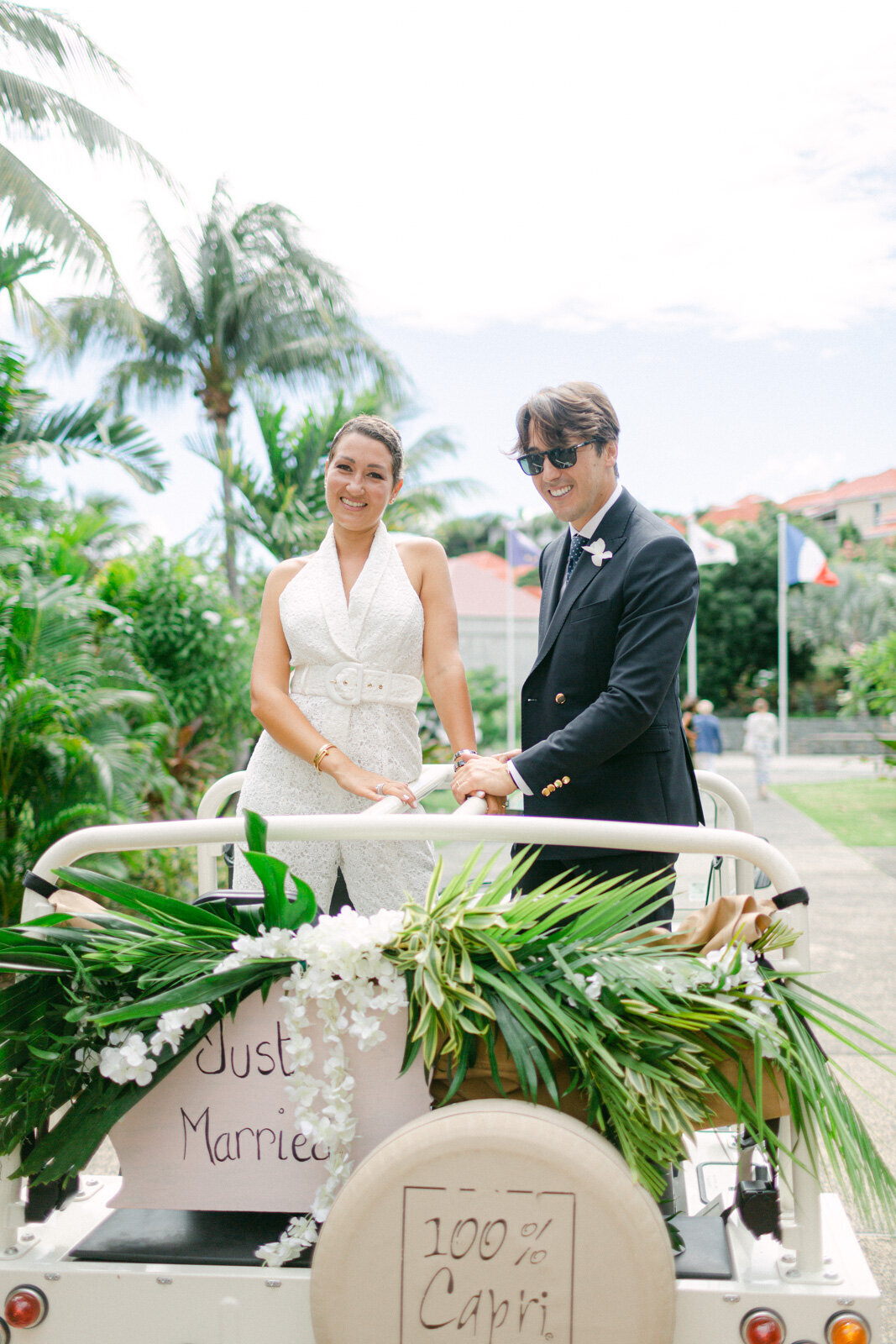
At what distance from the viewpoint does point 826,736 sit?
40.1 metres

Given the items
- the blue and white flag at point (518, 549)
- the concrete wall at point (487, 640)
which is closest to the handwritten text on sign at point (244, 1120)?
the blue and white flag at point (518, 549)

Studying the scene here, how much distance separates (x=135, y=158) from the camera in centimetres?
1066

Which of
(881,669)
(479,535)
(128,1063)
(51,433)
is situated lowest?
(128,1063)

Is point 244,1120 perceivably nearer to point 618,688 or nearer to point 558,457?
point 618,688

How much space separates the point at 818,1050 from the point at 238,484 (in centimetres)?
898

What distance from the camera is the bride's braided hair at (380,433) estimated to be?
8.75 ft

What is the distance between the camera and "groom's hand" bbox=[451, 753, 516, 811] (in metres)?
2.26

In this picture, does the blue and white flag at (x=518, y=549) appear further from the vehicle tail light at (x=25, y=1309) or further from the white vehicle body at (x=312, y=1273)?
the vehicle tail light at (x=25, y=1309)

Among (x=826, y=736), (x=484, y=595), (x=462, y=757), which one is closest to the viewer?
(x=462, y=757)

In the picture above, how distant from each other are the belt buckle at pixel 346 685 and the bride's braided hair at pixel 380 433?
51cm

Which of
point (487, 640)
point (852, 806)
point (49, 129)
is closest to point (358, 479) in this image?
point (49, 129)

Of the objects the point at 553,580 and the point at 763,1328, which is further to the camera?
the point at 553,580

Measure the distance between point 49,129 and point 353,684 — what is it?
954cm

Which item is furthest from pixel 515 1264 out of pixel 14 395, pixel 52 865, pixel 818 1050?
pixel 14 395
